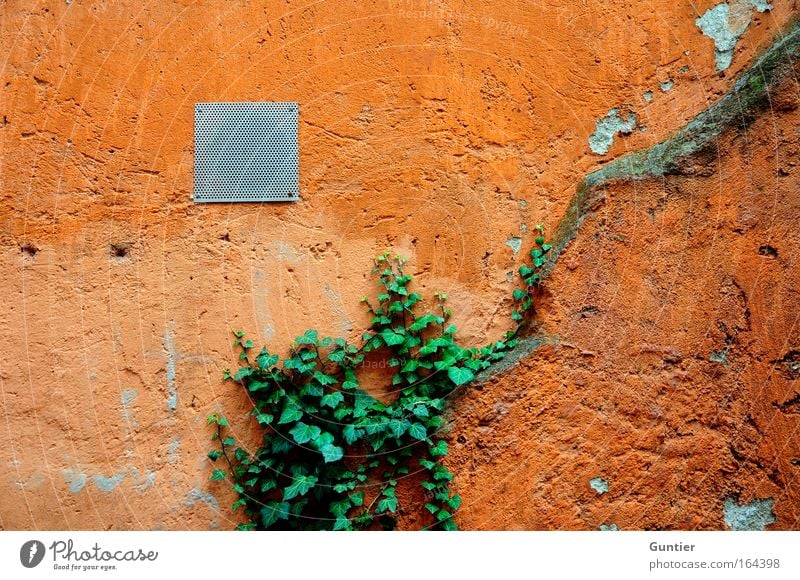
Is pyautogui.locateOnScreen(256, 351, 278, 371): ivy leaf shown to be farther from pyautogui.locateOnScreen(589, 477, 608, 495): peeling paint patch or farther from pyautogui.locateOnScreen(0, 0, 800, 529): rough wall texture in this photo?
pyautogui.locateOnScreen(589, 477, 608, 495): peeling paint patch

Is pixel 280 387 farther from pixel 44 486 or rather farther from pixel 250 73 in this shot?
pixel 250 73

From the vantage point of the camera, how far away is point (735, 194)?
322cm

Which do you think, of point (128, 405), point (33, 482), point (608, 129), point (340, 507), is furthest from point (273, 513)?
point (608, 129)

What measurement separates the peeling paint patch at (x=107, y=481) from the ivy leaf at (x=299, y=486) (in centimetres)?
83

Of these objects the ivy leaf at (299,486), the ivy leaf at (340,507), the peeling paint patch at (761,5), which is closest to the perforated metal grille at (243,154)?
the ivy leaf at (299,486)

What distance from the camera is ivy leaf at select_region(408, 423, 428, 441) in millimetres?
3145

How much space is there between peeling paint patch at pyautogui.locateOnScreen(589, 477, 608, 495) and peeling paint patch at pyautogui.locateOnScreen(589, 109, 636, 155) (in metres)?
1.63

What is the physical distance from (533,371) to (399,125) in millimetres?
1411

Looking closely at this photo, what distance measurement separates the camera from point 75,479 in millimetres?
3270

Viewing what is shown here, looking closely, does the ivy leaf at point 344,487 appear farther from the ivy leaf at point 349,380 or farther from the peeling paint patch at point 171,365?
the peeling paint patch at point 171,365

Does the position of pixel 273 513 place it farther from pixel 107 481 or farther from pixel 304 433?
pixel 107 481

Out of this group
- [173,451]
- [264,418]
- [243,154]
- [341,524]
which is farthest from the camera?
[243,154]

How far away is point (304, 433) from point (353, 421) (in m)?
0.24

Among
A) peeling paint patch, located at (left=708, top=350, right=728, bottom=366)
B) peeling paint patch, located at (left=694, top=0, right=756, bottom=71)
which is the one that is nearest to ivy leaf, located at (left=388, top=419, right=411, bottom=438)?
peeling paint patch, located at (left=708, top=350, right=728, bottom=366)
